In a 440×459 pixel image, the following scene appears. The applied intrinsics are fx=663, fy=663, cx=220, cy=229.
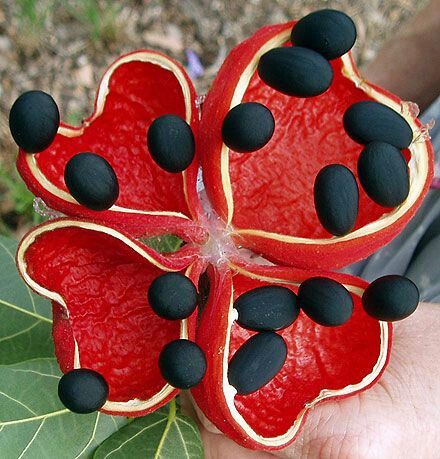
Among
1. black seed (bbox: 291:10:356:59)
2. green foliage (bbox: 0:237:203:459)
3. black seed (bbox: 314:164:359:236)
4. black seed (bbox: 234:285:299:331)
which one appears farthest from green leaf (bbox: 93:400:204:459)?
black seed (bbox: 291:10:356:59)

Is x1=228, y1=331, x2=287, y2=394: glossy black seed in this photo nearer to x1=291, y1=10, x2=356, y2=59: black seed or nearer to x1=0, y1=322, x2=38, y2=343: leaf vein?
x1=291, y1=10, x2=356, y2=59: black seed

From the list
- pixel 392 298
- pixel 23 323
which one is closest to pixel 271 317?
pixel 392 298

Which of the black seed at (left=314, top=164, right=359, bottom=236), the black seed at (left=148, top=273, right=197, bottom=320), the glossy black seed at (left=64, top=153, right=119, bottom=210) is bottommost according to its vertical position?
the black seed at (left=148, top=273, right=197, bottom=320)

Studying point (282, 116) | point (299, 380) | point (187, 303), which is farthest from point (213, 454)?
point (282, 116)

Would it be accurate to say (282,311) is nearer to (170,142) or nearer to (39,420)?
(170,142)

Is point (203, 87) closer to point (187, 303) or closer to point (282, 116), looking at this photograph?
point (282, 116)

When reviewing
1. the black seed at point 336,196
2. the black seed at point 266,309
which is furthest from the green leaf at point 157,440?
the black seed at point 336,196
